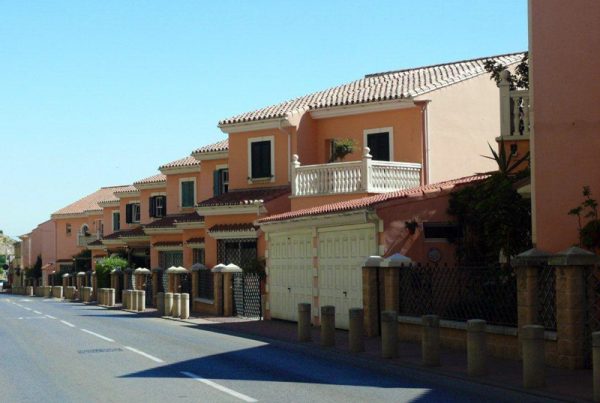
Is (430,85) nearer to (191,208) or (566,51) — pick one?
(566,51)

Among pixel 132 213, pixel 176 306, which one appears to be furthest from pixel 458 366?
pixel 132 213

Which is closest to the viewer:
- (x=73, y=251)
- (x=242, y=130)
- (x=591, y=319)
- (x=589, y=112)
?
(x=591, y=319)

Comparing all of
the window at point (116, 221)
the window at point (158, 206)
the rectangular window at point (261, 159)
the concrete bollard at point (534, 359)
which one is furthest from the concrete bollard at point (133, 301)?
the concrete bollard at point (534, 359)

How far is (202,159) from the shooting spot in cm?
4938

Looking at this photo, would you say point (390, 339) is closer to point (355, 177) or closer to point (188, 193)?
point (355, 177)

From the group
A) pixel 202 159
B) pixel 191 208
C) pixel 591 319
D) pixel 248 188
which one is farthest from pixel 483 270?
pixel 191 208

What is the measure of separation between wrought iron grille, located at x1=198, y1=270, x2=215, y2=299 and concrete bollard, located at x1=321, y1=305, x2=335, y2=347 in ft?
56.4

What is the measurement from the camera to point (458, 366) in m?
16.7

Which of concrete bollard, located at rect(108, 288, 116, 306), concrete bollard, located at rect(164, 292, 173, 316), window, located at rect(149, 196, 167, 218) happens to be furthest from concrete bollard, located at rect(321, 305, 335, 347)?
window, located at rect(149, 196, 167, 218)

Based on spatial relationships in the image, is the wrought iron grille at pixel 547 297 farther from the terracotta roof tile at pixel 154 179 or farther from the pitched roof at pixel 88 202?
the pitched roof at pixel 88 202

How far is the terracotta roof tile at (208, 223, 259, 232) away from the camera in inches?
1480

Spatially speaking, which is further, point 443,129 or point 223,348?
point 443,129

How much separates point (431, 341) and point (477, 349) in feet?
5.74

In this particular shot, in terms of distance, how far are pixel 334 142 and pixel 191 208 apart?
19.0 meters
